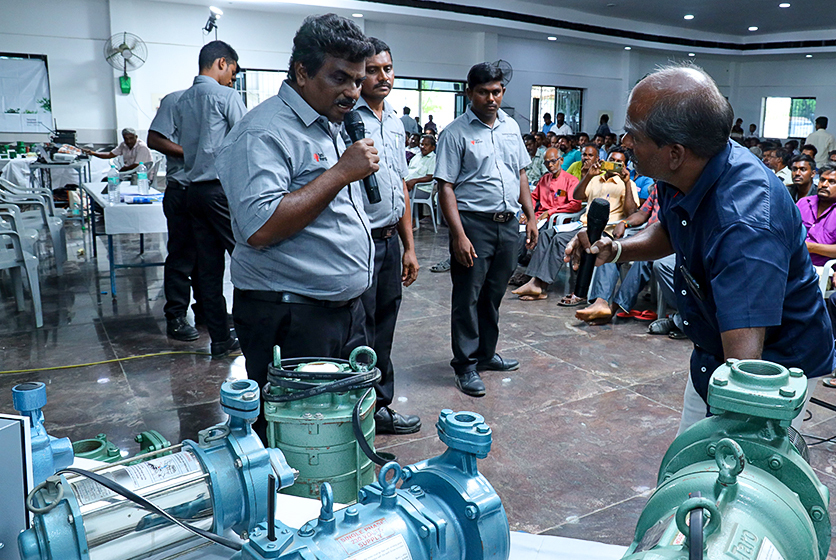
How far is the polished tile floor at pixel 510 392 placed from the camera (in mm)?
2436

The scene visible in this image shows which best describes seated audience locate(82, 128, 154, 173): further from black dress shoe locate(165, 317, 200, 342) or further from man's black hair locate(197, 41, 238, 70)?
man's black hair locate(197, 41, 238, 70)

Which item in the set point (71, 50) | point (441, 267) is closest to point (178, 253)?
point (441, 267)

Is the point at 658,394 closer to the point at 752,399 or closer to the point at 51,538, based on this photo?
the point at 752,399

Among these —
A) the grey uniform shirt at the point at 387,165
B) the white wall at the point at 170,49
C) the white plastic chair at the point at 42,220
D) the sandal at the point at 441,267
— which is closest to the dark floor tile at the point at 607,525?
the grey uniform shirt at the point at 387,165

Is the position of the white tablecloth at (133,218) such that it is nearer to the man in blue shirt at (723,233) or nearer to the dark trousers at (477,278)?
the dark trousers at (477,278)

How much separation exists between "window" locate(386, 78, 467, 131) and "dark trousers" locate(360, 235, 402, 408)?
1176cm

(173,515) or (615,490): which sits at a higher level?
(173,515)

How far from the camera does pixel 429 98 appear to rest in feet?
47.8

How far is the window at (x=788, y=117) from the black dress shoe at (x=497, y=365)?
1879 centimetres

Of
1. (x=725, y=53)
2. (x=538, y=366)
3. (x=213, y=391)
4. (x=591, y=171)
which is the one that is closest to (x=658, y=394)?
(x=538, y=366)

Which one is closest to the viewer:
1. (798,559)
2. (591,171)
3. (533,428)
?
(798,559)

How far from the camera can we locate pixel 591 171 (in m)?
5.61

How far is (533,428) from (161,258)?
15.9 ft

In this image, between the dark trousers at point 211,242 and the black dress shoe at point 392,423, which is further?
the dark trousers at point 211,242
